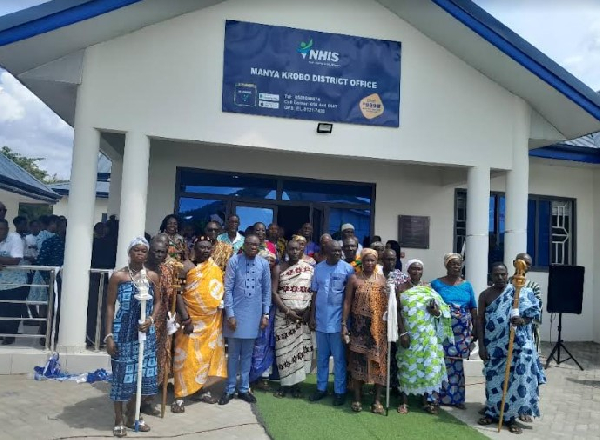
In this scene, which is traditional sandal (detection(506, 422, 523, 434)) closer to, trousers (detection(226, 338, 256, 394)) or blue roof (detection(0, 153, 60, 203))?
trousers (detection(226, 338, 256, 394))

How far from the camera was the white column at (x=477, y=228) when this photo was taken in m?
7.50

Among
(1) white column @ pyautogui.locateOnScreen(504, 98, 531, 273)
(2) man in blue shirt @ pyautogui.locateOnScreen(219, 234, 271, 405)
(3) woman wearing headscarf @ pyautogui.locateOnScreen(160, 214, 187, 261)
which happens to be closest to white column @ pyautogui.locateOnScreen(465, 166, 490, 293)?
(1) white column @ pyautogui.locateOnScreen(504, 98, 531, 273)

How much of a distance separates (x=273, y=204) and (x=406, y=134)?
2.75m

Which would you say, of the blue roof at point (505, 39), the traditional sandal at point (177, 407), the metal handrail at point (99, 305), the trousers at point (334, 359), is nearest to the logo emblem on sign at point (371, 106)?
the blue roof at point (505, 39)

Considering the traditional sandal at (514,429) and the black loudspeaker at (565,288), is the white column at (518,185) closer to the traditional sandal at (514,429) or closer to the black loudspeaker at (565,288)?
the black loudspeaker at (565,288)

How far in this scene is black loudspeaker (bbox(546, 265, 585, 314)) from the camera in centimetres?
805

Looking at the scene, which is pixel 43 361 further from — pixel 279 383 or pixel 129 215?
pixel 279 383

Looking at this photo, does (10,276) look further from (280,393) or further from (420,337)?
(420,337)

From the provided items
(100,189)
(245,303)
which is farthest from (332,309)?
(100,189)

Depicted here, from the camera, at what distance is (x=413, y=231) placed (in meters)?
9.57

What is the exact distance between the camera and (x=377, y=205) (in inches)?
374

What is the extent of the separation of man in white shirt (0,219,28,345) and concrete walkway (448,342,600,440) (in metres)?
5.35

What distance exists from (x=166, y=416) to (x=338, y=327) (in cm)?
184

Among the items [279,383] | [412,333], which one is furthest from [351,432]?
[279,383]
